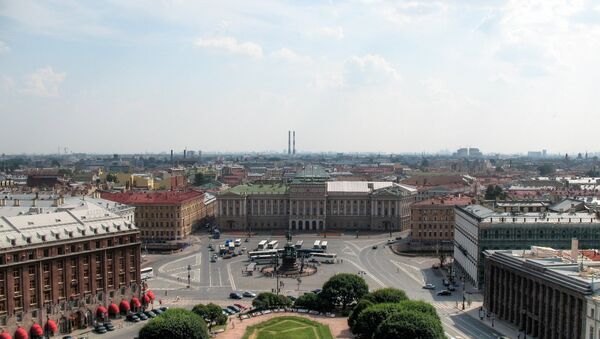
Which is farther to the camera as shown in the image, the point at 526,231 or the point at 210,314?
the point at 526,231

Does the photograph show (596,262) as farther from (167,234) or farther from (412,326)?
(167,234)

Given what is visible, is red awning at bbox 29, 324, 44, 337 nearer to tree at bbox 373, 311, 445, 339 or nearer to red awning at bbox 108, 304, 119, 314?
red awning at bbox 108, 304, 119, 314

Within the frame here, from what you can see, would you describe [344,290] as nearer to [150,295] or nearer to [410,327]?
[410,327]

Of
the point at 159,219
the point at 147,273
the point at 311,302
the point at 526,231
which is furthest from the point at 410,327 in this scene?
the point at 159,219

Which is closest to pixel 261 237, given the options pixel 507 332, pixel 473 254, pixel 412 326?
pixel 473 254

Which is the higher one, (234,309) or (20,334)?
(20,334)

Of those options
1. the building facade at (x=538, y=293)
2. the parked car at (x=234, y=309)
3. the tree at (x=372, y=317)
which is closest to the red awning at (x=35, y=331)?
the parked car at (x=234, y=309)

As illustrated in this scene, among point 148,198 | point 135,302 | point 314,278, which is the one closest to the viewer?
point 135,302

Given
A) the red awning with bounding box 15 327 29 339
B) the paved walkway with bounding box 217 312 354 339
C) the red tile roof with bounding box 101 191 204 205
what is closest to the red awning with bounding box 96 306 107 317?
the red awning with bounding box 15 327 29 339
